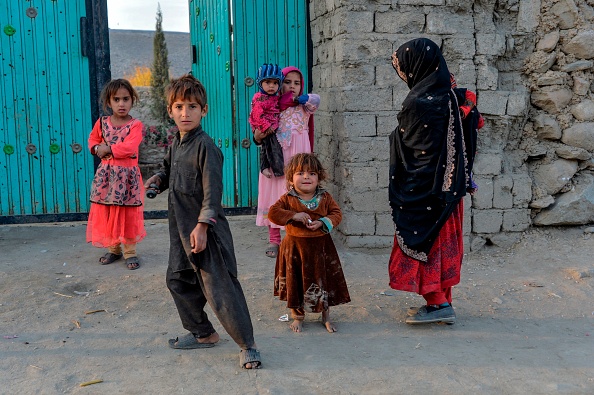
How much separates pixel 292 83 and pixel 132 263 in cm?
184

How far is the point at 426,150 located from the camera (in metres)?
3.68

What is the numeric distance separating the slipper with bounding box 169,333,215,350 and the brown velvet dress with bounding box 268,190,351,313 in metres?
0.54

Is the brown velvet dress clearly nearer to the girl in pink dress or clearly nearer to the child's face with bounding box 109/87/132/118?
the girl in pink dress

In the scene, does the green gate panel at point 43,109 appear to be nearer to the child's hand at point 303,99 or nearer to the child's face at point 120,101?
the child's face at point 120,101

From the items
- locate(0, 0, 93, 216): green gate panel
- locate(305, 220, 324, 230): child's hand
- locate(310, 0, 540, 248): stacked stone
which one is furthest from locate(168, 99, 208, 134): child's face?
locate(0, 0, 93, 216): green gate panel

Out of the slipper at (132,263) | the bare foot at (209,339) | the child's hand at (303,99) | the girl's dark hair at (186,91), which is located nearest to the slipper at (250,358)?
the bare foot at (209,339)

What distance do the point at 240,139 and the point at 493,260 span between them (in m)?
2.43

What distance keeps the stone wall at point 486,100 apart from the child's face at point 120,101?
Result: 162 cm

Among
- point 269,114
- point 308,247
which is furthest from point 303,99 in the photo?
point 308,247

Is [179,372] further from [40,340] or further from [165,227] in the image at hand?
[165,227]

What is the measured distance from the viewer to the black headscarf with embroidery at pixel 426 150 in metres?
3.61

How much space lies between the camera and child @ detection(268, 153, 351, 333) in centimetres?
359

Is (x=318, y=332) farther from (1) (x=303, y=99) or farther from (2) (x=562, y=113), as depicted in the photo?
(2) (x=562, y=113)

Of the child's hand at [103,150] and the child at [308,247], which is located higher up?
the child's hand at [103,150]
